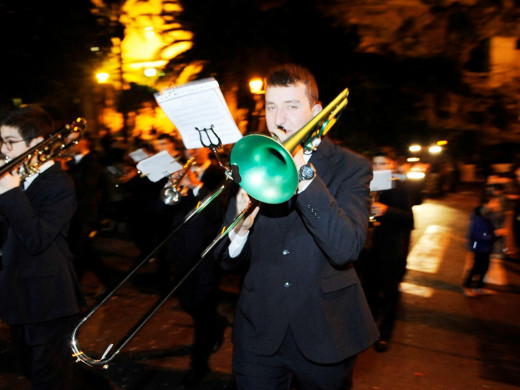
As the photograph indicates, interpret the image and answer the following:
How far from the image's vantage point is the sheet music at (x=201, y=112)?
2.29 metres

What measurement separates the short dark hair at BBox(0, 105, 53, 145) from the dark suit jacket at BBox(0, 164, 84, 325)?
24cm

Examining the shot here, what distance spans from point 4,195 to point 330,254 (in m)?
1.89

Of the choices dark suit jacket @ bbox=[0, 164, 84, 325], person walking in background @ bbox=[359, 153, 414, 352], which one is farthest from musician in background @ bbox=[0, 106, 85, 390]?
person walking in background @ bbox=[359, 153, 414, 352]

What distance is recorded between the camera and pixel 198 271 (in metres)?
4.18

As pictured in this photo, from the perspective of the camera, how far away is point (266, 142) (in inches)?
76.7

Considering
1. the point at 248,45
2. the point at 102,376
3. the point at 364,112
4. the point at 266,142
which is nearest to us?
the point at 266,142

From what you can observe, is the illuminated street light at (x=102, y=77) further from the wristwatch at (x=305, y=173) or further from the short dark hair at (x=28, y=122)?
the wristwatch at (x=305, y=173)

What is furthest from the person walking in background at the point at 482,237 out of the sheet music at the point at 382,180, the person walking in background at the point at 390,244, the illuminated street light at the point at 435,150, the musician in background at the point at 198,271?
the illuminated street light at the point at 435,150

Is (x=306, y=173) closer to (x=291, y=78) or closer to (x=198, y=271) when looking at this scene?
(x=291, y=78)

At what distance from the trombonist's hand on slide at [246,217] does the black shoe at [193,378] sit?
2.20 m

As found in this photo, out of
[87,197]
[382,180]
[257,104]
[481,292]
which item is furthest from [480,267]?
[87,197]

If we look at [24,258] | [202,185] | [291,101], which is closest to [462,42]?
[202,185]

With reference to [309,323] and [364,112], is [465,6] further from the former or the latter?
[309,323]

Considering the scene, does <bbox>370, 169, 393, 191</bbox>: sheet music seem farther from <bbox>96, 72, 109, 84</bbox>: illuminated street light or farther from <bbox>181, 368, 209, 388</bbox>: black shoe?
<bbox>96, 72, 109, 84</bbox>: illuminated street light
